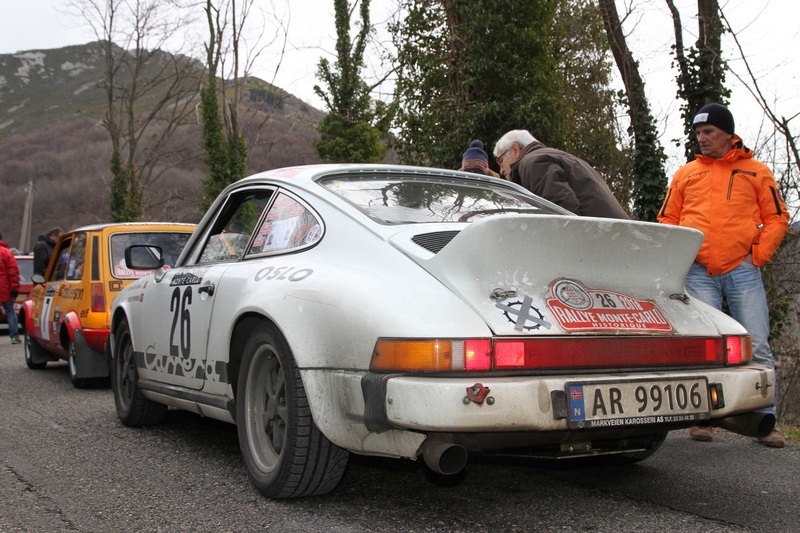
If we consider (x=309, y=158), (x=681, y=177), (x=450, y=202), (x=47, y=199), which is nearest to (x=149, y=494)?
(x=450, y=202)

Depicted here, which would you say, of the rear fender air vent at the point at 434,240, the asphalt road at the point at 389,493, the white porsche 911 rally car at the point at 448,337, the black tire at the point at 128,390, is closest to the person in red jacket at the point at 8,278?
the black tire at the point at 128,390

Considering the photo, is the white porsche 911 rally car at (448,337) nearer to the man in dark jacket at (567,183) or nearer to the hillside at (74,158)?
the man in dark jacket at (567,183)

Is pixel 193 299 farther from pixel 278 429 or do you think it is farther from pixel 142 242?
pixel 142 242

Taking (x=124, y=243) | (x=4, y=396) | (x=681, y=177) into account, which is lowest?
(x=4, y=396)

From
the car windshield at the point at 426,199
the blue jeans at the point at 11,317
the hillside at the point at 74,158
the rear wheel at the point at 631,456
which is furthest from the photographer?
the hillside at the point at 74,158

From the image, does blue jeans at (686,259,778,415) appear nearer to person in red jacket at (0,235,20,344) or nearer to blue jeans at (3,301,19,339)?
person in red jacket at (0,235,20,344)

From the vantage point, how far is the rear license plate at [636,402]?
280cm

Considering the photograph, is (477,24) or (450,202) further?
(477,24)

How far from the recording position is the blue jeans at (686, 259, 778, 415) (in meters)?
4.68

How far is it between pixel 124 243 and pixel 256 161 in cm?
6744

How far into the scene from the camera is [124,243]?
25.1 feet

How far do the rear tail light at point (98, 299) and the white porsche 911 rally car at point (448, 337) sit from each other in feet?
12.5

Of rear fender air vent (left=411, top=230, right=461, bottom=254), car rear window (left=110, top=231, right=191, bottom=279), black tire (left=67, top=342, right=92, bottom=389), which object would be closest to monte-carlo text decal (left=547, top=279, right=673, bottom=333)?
rear fender air vent (left=411, top=230, right=461, bottom=254)

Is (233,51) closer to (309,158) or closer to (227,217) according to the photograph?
(309,158)
